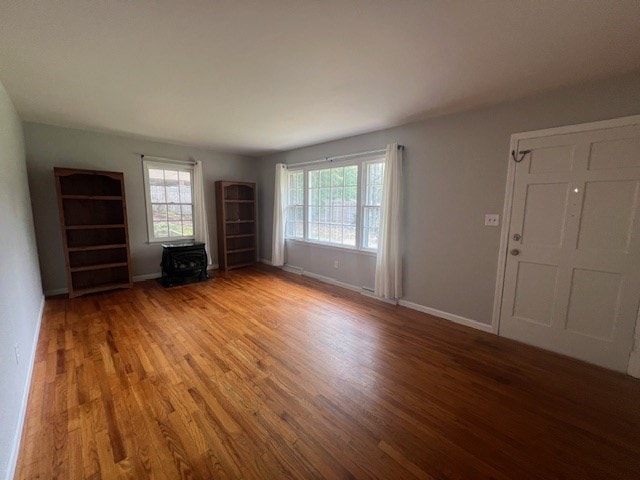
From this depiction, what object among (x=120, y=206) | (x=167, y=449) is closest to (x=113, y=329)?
(x=167, y=449)

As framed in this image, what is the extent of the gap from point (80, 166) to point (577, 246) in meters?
6.16

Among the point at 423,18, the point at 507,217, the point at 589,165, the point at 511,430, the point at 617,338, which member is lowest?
the point at 511,430

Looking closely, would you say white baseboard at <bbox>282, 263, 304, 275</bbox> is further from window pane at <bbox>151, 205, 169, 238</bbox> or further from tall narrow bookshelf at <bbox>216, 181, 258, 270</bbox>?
window pane at <bbox>151, 205, 169, 238</bbox>

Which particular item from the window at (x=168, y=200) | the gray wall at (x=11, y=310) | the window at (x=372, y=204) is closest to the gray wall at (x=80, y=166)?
the window at (x=168, y=200)

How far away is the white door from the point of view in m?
2.07

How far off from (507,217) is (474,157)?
2.37ft

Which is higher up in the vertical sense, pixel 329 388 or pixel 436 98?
pixel 436 98

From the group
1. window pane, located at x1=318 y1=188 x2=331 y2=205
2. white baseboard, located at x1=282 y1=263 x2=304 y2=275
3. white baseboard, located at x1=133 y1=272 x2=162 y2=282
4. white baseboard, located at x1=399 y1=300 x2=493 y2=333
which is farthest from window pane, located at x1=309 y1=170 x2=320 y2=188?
white baseboard, located at x1=133 y1=272 x2=162 y2=282

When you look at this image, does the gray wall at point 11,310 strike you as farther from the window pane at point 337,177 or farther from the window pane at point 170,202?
the window pane at point 337,177

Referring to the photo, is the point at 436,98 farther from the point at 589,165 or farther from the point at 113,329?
the point at 113,329

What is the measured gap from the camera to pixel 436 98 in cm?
248

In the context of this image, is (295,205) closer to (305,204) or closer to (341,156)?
(305,204)

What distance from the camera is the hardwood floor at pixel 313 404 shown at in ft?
4.45

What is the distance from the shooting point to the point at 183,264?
438 cm
